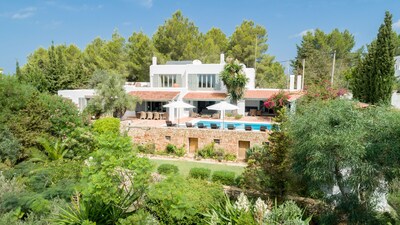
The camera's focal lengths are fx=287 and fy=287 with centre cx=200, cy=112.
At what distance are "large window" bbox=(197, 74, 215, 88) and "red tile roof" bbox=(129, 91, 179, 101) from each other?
4.49 meters

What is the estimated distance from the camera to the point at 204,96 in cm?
4019

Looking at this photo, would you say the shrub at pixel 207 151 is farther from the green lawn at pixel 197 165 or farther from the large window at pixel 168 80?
the large window at pixel 168 80

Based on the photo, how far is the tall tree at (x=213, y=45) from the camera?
5741 cm

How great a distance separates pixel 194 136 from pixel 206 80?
1647 cm

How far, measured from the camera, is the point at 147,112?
128 ft

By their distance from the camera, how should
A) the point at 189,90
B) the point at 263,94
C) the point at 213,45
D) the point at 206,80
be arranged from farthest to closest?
the point at 213,45 → the point at 189,90 → the point at 206,80 → the point at 263,94

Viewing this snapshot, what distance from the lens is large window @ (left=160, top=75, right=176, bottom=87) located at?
43.5 meters

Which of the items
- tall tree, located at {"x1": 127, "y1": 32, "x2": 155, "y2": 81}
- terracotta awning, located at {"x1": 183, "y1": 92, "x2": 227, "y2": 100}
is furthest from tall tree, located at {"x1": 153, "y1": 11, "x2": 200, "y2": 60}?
terracotta awning, located at {"x1": 183, "y1": 92, "x2": 227, "y2": 100}

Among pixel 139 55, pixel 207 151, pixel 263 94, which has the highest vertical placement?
pixel 139 55

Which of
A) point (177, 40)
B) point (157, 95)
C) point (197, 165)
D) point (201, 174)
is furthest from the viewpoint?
point (177, 40)

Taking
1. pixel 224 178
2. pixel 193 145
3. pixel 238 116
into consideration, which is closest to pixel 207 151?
pixel 193 145

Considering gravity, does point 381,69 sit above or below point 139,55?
below

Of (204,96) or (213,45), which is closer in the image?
(204,96)

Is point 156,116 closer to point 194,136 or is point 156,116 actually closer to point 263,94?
point 194,136
